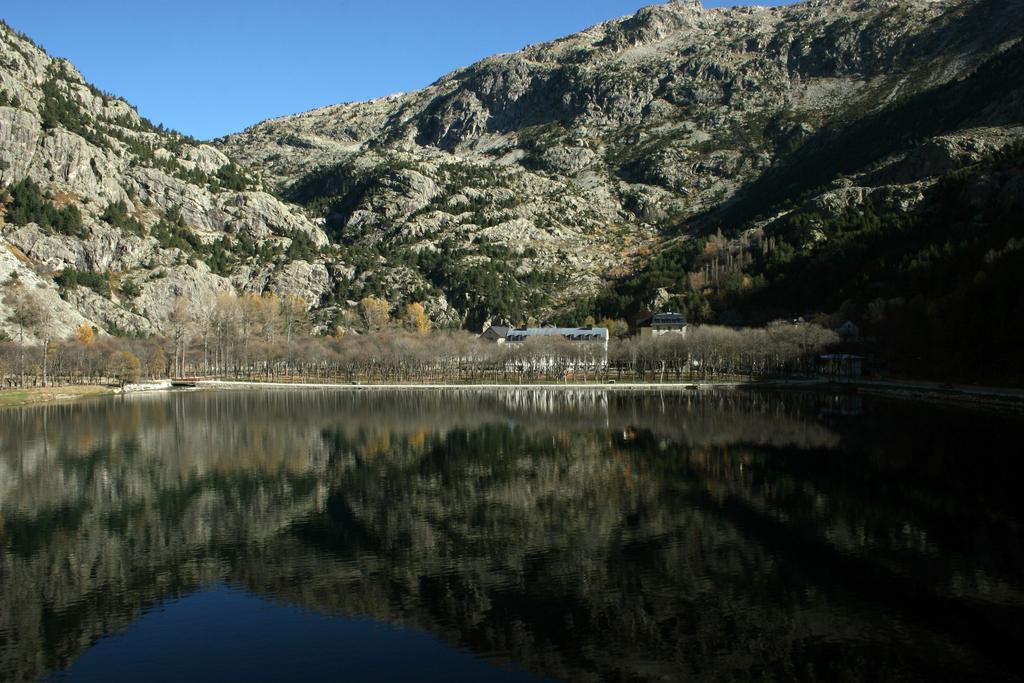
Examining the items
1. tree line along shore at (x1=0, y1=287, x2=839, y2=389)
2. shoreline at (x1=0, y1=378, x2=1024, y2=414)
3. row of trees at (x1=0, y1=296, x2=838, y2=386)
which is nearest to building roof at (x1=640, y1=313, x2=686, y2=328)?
tree line along shore at (x1=0, y1=287, x2=839, y2=389)

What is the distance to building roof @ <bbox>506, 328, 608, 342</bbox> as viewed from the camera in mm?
156750

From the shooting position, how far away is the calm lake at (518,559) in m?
19.3

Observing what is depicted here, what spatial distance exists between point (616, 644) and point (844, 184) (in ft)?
610

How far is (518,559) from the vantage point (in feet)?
89.3

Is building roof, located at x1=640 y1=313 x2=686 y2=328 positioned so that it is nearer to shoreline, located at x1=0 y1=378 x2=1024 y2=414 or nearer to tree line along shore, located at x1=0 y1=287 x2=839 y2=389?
tree line along shore, located at x1=0 y1=287 x2=839 y2=389

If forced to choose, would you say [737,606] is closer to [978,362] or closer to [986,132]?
[978,362]

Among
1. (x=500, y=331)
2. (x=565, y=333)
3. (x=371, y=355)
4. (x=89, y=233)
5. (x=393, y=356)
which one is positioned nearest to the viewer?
(x=393, y=356)

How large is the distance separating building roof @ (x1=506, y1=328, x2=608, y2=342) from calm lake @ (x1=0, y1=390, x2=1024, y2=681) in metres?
101

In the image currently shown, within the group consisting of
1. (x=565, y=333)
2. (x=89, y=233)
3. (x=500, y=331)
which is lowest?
(x=565, y=333)

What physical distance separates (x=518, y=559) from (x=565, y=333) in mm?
134306

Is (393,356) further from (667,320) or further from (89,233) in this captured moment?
(89,233)

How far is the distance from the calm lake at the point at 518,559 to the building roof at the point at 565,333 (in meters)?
101

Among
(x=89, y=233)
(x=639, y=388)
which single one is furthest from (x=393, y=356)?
(x=89, y=233)

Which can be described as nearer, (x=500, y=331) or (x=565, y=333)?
(x=565, y=333)
